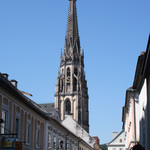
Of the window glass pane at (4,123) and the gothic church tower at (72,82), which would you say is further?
the gothic church tower at (72,82)

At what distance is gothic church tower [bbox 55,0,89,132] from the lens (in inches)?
5527

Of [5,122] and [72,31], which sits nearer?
[5,122]

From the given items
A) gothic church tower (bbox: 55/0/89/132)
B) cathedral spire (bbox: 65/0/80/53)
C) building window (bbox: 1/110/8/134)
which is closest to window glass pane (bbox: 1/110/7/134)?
building window (bbox: 1/110/8/134)

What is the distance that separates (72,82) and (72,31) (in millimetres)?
23634

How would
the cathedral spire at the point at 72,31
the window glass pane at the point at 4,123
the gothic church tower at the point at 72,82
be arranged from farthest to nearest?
1. the cathedral spire at the point at 72,31
2. the gothic church tower at the point at 72,82
3. the window glass pane at the point at 4,123

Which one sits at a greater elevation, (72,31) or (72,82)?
(72,31)

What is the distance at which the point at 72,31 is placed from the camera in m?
157

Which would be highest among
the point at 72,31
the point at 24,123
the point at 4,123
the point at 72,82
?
the point at 72,31

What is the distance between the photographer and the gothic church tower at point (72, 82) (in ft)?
461

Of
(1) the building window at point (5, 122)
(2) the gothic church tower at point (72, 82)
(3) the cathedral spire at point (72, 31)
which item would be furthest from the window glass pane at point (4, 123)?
(3) the cathedral spire at point (72, 31)

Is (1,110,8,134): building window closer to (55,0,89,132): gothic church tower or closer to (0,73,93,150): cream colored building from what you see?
(0,73,93,150): cream colored building

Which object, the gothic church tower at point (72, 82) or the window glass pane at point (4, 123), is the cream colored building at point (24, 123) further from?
the gothic church tower at point (72, 82)

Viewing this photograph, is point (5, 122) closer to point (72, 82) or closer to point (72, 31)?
point (72, 82)

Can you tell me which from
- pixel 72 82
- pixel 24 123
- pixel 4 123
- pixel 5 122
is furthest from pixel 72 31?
pixel 4 123
